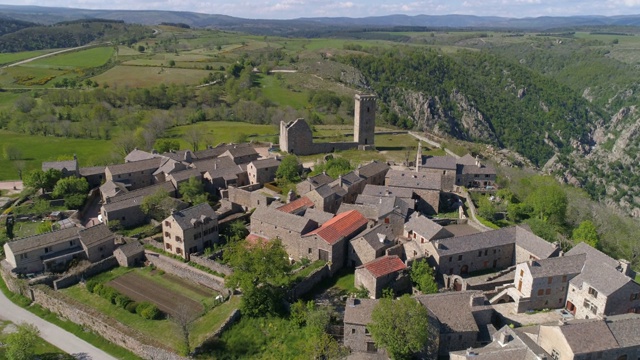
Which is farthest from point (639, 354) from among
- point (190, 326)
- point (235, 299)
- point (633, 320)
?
point (190, 326)

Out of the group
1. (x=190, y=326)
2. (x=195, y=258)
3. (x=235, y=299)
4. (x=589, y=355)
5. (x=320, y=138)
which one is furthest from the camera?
(x=320, y=138)

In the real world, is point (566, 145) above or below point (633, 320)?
below

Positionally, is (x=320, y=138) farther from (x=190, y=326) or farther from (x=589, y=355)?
(x=589, y=355)

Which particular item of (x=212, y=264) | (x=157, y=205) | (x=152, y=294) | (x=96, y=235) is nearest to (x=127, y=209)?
(x=157, y=205)

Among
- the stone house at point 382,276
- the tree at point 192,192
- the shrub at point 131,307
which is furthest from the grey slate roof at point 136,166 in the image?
the stone house at point 382,276

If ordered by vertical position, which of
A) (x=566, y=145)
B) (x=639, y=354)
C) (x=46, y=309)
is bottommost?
(x=566, y=145)

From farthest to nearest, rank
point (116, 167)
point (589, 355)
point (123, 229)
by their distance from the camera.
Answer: point (116, 167), point (123, 229), point (589, 355)

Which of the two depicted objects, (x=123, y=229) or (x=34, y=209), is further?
(x=34, y=209)
